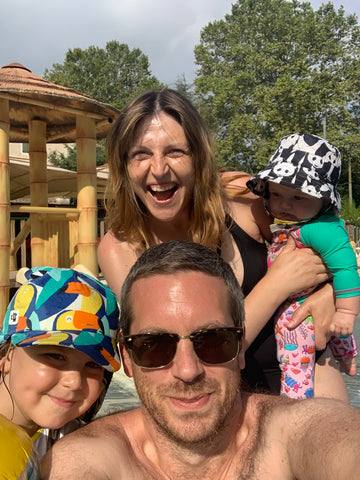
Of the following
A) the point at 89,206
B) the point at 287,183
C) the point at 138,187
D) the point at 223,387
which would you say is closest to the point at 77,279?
the point at 138,187

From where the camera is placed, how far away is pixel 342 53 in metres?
42.6

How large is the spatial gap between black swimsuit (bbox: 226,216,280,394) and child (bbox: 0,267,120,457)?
0.83 metres

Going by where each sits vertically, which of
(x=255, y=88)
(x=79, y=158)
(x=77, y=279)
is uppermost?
(x=255, y=88)

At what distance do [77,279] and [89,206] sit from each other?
19.4 ft

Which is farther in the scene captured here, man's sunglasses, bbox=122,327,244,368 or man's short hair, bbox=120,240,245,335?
man's short hair, bbox=120,240,245,335

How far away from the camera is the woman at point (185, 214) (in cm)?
258

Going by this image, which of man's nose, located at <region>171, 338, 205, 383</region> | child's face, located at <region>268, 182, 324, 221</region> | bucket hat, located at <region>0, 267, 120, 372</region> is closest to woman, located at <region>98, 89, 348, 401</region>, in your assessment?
child's face, located at <region>268, 182, 324, 221</region>

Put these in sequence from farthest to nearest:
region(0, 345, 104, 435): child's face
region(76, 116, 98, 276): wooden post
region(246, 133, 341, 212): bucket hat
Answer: region(76, 116, 98, 276): wooden post < region(246, 133, 341, 212): bucket hat < region(0, 345, 104, 435): child's face

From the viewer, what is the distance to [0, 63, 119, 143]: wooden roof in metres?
6.85

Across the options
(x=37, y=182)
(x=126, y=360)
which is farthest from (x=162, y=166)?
(x=37, y=182)

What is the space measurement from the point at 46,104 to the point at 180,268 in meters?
5.80

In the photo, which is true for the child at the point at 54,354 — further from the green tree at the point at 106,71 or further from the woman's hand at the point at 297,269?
the green tree at the point at 106,71

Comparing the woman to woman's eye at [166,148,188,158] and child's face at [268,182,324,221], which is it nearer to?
woman's eye at [166,148,188,158]

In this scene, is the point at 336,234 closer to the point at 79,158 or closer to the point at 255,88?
the point at 79,158
